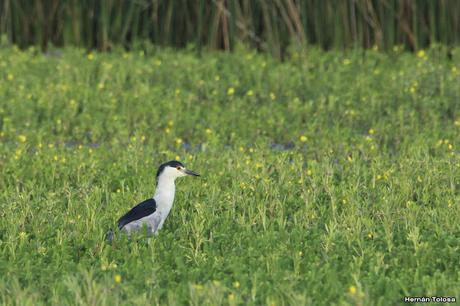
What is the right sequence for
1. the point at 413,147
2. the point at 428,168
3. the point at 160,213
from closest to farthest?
the point at 160,213 < the point at 428,168 < the point at 413,147

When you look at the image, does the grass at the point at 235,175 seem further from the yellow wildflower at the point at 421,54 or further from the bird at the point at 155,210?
the bird at the point at 155,210

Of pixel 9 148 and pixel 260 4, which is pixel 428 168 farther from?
pixel 260 4

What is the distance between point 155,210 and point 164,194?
17 centimetres

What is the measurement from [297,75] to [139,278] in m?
7.08

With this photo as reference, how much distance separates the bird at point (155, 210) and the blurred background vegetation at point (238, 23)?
660cm

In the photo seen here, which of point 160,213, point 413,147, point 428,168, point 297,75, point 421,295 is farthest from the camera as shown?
point 297,75

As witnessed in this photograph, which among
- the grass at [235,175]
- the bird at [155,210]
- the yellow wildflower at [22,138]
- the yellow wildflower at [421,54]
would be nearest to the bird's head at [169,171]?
the bird at [155,210]

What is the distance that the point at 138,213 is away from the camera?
22.4ft

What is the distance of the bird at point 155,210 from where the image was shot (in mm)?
6824

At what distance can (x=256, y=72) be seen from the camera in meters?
12.7

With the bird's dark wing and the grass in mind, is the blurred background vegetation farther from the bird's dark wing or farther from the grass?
the bird's dark wing

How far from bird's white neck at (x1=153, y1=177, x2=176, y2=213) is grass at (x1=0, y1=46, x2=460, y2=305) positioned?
13cm

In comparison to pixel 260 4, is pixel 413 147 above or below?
below

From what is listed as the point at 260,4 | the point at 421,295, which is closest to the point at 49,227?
the point at 421,295
